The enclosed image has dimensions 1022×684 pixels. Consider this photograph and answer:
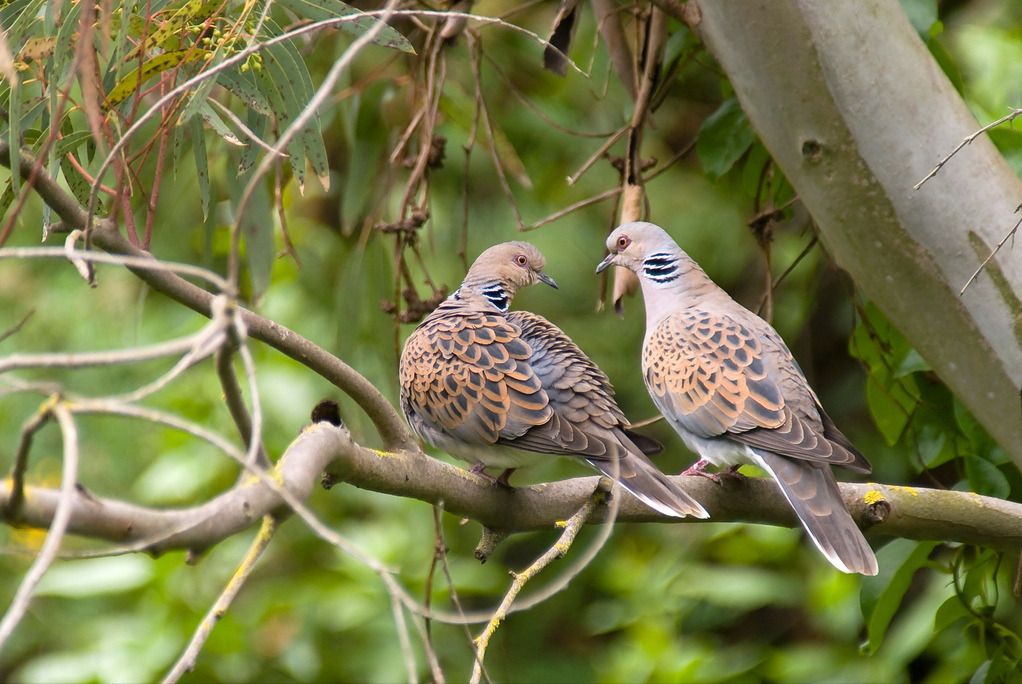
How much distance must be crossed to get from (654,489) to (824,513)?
39cm

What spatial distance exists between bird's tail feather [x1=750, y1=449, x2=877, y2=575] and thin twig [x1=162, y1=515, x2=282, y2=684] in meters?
1.28

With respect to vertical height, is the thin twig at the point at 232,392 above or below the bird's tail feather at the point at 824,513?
above

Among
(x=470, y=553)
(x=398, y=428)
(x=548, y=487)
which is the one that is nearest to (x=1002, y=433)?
(x=548, y=487)

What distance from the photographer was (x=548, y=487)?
1.96 meters

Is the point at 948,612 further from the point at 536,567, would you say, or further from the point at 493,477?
the point at 536,567

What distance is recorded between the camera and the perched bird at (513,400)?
2.04m

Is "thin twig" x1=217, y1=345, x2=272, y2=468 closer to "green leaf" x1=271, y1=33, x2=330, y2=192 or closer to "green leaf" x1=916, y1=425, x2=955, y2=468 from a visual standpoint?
"green leaf" x1=271, y1=33, x2=330, y2=192

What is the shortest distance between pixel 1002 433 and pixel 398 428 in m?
1.27

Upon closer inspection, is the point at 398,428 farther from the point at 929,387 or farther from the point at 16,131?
the point at 929,387

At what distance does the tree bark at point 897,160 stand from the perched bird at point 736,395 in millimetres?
390

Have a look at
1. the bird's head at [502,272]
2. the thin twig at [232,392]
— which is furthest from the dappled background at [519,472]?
the thin twig at [232,392]

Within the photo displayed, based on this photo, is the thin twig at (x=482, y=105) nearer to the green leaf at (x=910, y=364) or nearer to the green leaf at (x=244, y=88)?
the green leaf at (x=244, y=88)

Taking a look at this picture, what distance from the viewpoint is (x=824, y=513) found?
78.4 inches

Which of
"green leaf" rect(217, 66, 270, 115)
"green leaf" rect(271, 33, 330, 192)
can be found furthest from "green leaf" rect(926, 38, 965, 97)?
"green leaf" rect(217, 66, 270, 115)
